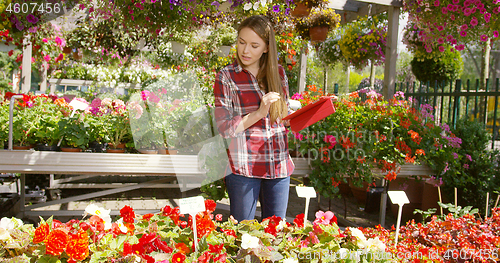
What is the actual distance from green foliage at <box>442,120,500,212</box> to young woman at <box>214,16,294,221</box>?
1833mm

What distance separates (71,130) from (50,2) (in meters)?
0.98

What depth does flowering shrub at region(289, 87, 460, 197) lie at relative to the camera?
7.92 ft

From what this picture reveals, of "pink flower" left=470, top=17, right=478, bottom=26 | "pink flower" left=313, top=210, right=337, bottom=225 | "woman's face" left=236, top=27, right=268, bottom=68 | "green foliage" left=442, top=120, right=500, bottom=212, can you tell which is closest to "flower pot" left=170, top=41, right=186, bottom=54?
"pink flower" left=470, top=17, right=478, bottom=26

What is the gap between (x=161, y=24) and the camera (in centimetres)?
237

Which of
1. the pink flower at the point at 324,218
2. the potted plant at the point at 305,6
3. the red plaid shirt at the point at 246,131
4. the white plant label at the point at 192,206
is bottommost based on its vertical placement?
the pink flower at the point at 324,218

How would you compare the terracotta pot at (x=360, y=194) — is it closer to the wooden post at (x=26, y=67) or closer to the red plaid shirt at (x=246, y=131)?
the red plaid shirt at (x=246, y=131)

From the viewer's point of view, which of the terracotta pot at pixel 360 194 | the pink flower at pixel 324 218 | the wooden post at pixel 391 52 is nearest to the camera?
the pink flower at pixel 324 218

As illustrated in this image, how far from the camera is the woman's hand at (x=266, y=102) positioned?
1244mm

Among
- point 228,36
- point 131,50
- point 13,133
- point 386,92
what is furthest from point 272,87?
point 131,50

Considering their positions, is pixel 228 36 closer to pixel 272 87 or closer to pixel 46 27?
pixel 46 27

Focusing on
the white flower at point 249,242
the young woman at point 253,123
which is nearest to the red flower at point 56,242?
the white flower at point 249,242

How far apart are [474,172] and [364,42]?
1987mm

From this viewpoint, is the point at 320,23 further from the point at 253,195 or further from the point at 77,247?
the point at 77,247

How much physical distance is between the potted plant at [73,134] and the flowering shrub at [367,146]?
53.8 inches
